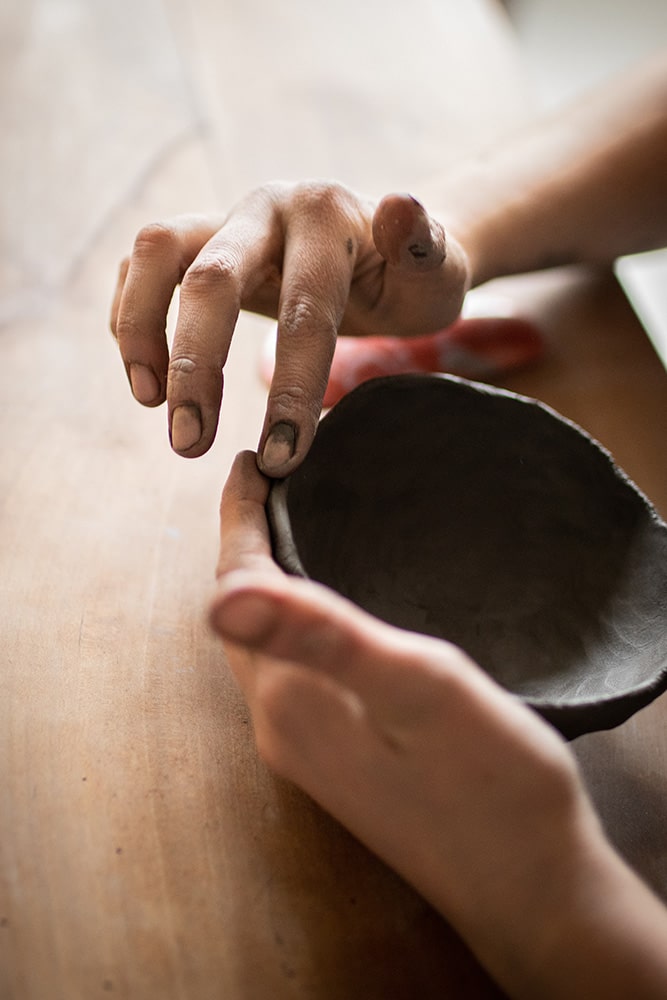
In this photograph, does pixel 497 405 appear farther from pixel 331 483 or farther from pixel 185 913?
pixel 185 913

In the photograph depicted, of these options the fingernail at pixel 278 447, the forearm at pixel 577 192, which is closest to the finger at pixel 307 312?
the fingernail at pixel 278 447

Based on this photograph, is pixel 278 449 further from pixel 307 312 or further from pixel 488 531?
pixel 488 531

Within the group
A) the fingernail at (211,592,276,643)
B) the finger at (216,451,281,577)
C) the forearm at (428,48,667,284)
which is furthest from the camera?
the forearm at (428,48,667,284)

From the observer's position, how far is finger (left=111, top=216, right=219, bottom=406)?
0.63 meters

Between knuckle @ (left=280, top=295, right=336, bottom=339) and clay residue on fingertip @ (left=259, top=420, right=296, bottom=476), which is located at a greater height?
knuckle @ (left=280, top=295, right=336, bottom=339)

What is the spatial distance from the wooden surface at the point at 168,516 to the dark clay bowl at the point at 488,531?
3.0 inches

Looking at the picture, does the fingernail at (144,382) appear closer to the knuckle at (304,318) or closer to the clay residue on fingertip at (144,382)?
the clay residue on fingertip at (144,382)

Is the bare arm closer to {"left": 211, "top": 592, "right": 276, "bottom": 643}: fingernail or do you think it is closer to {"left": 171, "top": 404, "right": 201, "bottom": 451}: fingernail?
{"left": 171, "top": 404, "right": 201, "bottom": 451}: fingernail

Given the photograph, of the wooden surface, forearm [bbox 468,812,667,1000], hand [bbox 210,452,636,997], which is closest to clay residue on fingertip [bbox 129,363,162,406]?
the wooden surface

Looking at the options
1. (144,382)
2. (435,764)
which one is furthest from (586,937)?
(144,382)

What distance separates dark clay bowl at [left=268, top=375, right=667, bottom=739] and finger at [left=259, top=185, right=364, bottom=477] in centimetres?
4

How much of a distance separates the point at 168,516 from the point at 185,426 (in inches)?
5.6

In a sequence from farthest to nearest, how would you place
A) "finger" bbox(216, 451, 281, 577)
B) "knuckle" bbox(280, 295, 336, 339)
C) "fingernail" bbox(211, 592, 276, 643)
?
1. "knuckle" bbox(280, 295, 336, 339)
2. "finger" bbox(216, 451, 281, 577)
3. "fingernail" bbox(211, 592, 276, 643)

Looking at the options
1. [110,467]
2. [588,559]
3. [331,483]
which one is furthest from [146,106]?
[588,559]
